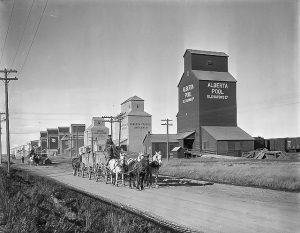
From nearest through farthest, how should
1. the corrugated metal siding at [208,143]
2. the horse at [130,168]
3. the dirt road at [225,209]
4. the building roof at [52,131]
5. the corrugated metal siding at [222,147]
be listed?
the dirt road at [225,209] < the horse at [130,168] < the corrugated metal siding at [222,147] < the corrugated metal siding at [208,143] < the building roof at [52,131]

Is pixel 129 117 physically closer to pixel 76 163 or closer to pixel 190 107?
pixel 190 107

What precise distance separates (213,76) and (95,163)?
40439mm

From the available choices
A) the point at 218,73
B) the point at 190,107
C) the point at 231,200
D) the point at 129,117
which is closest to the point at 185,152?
the point at 190,107

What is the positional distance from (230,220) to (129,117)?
7893 cm

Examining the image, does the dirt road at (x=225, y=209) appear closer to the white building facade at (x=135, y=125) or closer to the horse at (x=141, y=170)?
the horse at (x=141, y=170)

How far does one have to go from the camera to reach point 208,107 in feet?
211

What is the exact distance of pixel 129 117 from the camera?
8950 cm

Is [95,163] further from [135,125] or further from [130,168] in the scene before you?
[135,125]

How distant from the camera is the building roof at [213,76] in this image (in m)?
65.1

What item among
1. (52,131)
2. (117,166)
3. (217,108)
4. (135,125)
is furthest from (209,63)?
(52,131)

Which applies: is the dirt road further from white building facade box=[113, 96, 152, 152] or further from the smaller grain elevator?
white building facade box=[113, 96, 152, 152]

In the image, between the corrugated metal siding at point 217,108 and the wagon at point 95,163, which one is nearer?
the wagon at point 95,163

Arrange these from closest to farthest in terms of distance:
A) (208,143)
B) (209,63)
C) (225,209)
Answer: (225,209) → (208,143) → (209,63)

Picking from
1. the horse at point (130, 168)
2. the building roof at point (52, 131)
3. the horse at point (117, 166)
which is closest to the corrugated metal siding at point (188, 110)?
the horse at point (117, 166)
